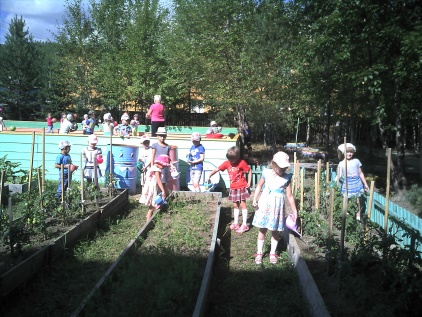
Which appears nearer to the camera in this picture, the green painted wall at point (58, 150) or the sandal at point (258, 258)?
the sandal at point (258, 258)

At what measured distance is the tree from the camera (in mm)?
30234

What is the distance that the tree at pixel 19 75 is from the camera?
3023 centimetres

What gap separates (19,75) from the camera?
3041cm

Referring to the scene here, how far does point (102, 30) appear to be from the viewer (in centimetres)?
3019

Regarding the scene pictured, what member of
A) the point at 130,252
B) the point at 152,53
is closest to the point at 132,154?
the point at 130,252

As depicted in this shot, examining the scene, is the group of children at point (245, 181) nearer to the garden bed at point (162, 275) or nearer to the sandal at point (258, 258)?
the sandal at point (258, 258)

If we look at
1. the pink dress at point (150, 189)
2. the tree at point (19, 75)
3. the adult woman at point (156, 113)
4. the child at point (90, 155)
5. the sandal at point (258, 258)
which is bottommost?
the sandal at point (258, 258)

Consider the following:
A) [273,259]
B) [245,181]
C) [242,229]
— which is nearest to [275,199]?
[273,259]

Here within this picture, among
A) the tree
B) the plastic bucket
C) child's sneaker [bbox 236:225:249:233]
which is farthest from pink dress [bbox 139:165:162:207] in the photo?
the tree

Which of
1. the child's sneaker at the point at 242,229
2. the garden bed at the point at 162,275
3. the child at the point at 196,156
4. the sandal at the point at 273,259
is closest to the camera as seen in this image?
the garden bed at the point at 162,275

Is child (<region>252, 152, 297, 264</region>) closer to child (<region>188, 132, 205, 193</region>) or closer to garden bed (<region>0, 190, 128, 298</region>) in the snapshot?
garden bed (<region>0, 190, 128, 298</region>)

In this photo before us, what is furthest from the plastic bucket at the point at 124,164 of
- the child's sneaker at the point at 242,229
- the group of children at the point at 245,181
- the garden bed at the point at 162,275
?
the child's sneaker at the point at 242,229

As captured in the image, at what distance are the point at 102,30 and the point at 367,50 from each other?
2465cm

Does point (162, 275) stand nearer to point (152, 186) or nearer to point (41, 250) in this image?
point (41, 250)
